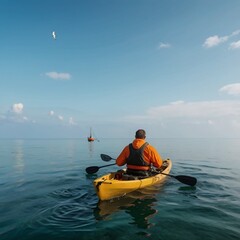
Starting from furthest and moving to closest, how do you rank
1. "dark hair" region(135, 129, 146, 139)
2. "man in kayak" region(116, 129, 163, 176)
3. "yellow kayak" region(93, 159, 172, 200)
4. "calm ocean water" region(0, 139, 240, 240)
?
"dark hair" region(135, 129, 146, 139), "man in kayak" region(116, 129, 163, 176), "yellow kayak" region(93, 159, 172, 200), "calm ocean water" region(0, 139, 240, 240)

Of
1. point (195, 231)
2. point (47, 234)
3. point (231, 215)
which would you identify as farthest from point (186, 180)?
point (47, 234)

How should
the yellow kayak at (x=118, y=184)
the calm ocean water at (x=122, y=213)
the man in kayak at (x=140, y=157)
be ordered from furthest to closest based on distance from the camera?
the man in kayak at (x=140, y=157) → the yellow kayak at (x=118, y=184) → the calm ocean water at (x=122, y=213)

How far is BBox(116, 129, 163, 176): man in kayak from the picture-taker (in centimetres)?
1108

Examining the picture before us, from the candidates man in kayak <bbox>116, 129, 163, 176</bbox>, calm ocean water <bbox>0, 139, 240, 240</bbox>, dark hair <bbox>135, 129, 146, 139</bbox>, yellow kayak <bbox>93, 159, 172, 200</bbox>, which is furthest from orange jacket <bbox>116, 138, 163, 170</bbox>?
calm ocean water <bbox>0, 139, 240, 240</bbox>

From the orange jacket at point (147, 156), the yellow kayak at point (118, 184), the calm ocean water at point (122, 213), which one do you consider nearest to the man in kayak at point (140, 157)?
the orange jacket at point (147, 156)

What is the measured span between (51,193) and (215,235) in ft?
25.3

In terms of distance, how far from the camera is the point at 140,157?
11.1 m

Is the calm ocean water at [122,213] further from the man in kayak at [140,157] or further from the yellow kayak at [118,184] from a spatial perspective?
the man in kayak at [140,157]

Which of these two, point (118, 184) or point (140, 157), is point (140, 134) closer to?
point (140, 157)

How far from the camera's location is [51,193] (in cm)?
1148

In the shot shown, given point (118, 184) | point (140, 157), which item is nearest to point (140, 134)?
point (140, 157)

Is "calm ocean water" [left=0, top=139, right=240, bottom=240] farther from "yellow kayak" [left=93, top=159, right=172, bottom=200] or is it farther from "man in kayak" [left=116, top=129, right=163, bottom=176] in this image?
"man in kayak" [left=116, top=129, right=163, bottom=176]

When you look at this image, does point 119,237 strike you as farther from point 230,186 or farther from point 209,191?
point 230,186

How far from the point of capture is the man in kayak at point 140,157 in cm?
1108
